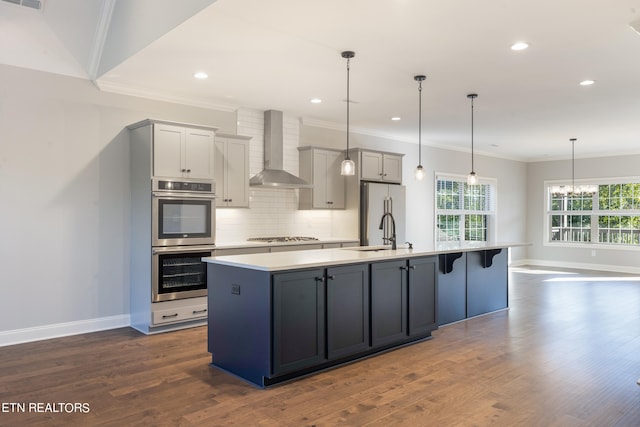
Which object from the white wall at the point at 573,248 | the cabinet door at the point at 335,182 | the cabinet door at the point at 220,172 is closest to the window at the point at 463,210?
the white wall at the point at 573,248

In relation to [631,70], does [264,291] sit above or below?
below

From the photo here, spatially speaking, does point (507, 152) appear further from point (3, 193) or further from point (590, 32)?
point (3, 193)

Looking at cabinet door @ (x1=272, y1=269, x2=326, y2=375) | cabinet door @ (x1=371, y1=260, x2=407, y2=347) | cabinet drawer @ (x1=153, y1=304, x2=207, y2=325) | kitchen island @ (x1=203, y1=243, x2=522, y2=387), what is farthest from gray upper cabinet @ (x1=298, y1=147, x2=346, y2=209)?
cabinet door @ (x1=272, y1=269, x2=326, y2=375)

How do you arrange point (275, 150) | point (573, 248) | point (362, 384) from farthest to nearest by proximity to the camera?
point (573, 248), point (275, 150), point (362, 384)

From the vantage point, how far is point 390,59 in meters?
4.29

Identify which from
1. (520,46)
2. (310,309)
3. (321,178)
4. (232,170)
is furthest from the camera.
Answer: (321,178)

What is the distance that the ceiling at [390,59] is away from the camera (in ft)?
10.9

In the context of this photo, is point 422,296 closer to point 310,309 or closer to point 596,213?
point 310,309

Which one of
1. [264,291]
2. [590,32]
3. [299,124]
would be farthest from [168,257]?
[590,32]

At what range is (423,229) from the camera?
9055 mm

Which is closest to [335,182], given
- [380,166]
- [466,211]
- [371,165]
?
[371,165]

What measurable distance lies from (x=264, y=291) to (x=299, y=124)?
403cm

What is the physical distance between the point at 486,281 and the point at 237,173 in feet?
11.3

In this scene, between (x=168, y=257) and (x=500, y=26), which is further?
(x=168, y=257)
